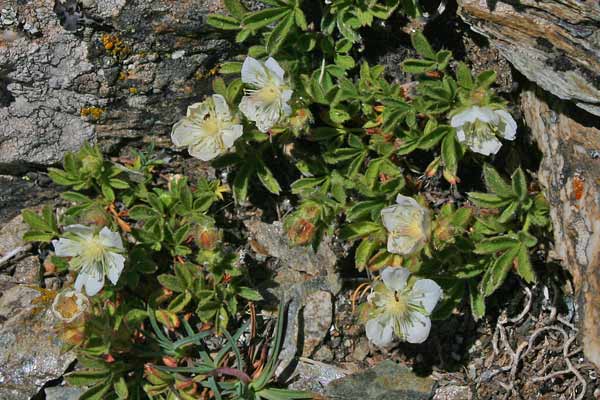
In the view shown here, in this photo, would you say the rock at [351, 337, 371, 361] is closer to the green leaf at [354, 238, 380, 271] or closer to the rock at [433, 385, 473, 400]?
the rock at [433, 385, 473, 400]

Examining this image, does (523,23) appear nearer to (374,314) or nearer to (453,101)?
(453,101)

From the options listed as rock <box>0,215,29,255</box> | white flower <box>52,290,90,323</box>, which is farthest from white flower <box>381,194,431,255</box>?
rock <box>0,215,29,255</box>

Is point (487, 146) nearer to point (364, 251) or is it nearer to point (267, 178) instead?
point (364, 251)

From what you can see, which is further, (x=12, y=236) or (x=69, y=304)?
(x=12, y=236)

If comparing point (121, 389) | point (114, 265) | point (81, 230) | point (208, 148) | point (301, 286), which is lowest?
point (121, 389)

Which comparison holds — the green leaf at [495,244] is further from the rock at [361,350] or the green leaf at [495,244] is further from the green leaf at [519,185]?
the rock at [361,350]

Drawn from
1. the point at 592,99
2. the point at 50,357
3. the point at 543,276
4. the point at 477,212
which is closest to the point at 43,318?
the point at 50,357

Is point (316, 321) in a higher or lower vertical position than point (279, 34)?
lower

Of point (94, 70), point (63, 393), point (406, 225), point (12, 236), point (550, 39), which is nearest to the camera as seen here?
point (550, 39)

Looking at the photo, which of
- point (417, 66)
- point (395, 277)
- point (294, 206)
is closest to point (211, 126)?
point (294, 206)
